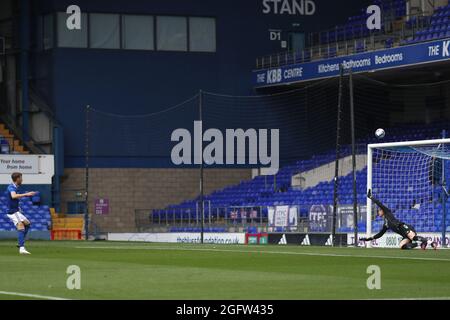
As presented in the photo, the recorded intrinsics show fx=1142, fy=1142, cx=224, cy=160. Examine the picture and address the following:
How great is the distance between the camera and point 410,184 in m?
37.7

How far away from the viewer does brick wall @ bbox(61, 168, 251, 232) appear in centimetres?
5134


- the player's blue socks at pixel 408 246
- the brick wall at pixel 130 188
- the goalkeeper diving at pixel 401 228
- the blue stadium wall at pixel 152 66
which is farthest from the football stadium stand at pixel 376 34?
the goalkeeper diving at pixel 401 228

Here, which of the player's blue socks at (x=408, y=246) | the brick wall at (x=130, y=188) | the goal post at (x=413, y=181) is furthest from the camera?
the brick wall at (x=130, y=188)

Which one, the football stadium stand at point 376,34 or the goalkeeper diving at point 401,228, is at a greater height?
the football stadium stand at point 376,34

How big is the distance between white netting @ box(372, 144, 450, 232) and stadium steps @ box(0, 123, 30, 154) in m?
18.6

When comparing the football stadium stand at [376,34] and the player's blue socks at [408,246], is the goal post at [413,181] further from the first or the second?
the football stadium stand at [376,34]

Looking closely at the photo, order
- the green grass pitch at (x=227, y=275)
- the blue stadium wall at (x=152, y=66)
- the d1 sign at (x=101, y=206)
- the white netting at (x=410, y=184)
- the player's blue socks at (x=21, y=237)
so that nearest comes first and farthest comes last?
1. the green grass pitch at (x=227, y=275)
2. the player's blue socks at (x=21, y=237)
3. the white netting at (x=410, y=184)
4. the d1 sign at (x=101, y=206)
5. the blue stadium wall at (x=152, y=66)

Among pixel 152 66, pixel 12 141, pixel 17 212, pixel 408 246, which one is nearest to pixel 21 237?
pixel 17 212

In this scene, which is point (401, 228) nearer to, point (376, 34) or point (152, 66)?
point (376, 34)

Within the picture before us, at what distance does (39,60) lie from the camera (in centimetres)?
5262

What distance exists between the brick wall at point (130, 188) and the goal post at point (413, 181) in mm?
14672

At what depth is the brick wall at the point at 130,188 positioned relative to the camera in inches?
2021

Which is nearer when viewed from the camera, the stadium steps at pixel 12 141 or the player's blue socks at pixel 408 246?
the player's blue socks at pixel 408 246
